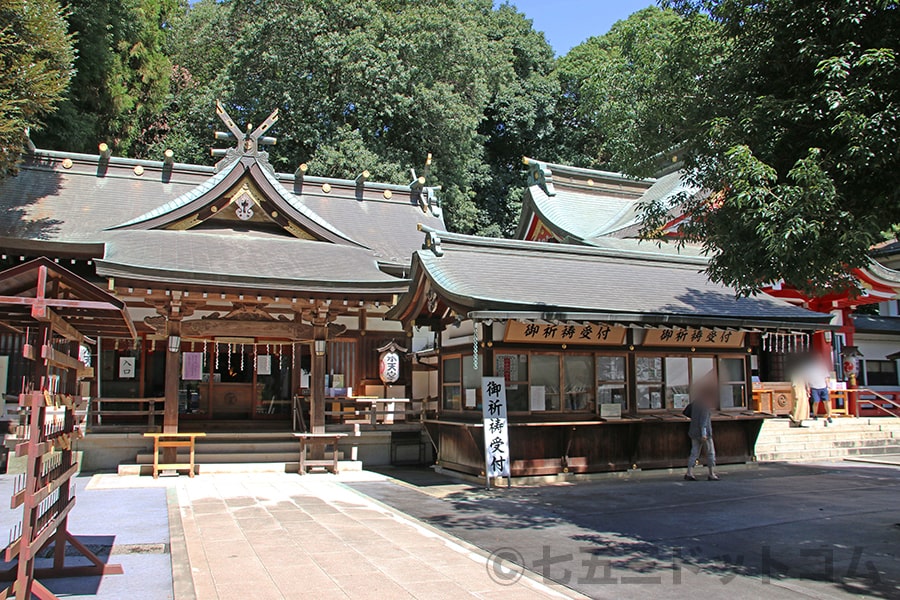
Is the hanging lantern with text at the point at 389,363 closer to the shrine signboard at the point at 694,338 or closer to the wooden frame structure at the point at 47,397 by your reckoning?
the shrine signboard at the point at 694,338

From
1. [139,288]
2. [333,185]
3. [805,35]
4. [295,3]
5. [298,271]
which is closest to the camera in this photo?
[805,35]

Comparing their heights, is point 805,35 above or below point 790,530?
above

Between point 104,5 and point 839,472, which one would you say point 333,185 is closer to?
point 104,5

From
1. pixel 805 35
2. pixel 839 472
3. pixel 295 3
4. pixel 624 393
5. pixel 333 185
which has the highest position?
pixel 295 3

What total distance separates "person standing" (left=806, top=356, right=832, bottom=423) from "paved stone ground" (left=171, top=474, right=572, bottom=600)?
1494 cm

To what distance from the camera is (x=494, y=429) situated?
39.1 feet

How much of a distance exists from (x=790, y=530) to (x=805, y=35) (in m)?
5.91

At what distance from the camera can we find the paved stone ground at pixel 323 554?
19.9ft

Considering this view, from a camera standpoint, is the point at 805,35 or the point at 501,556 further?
the point at 805,35

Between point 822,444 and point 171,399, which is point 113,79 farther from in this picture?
point 822,444

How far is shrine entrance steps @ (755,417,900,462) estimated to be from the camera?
16.9m

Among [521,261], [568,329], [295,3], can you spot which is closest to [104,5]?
[295,3]

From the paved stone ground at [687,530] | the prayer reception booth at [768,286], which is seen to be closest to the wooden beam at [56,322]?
the paved stone ground at [687,530]

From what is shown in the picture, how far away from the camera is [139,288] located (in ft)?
45.2
